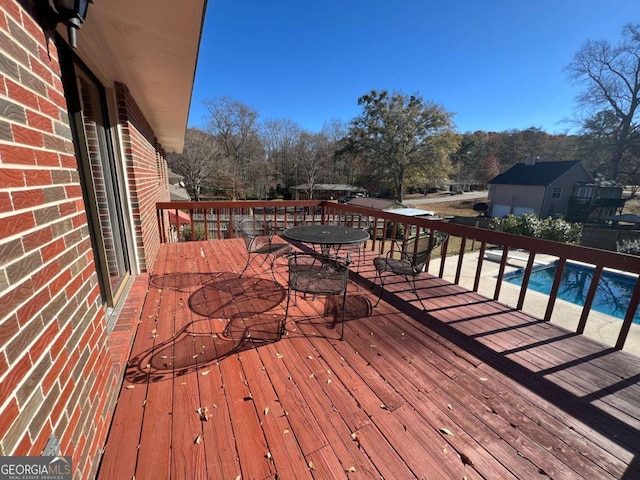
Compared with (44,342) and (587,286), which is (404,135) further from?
(44,342)

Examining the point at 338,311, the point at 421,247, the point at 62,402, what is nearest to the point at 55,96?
the point at 62,402

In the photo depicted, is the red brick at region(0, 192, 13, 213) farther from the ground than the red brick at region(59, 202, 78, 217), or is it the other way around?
the red brick at region(0, 192, 13, 213)

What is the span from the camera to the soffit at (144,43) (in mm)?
1663

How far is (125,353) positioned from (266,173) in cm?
2580

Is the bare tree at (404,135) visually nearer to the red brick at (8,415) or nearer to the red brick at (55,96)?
the red brick at (55,96)

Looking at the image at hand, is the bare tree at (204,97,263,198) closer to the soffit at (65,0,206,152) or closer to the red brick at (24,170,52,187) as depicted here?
the soffit at (65,0,206,152)

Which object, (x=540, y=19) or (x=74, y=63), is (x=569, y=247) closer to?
(x=74, y=63)

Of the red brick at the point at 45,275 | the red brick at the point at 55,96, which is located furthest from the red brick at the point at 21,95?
the red brick at the point at 45,275

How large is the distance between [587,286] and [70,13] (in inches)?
527

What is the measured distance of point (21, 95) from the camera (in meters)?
0.88

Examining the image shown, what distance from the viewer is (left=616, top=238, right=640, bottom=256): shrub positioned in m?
11.5

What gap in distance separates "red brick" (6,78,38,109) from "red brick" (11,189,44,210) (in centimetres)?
29

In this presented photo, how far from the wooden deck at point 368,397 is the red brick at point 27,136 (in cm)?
142

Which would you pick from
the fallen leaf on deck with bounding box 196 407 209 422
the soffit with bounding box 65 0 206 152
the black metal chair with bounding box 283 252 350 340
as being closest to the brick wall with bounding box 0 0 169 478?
the fallen leaf on deck with bounding box 196 407 209 422
